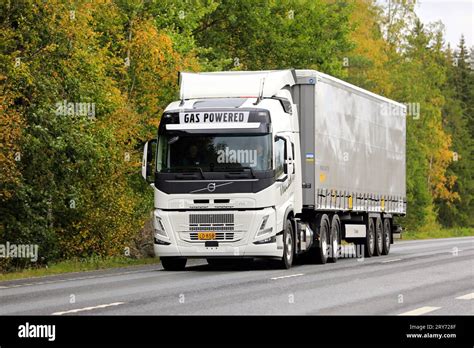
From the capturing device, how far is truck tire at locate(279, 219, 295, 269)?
2517 cm

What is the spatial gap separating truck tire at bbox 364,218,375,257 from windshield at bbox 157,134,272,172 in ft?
27.0

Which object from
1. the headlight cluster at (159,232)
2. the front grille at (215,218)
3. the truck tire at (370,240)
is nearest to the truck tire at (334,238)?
the truck tire at (370,240)

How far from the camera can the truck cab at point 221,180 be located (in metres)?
24.2

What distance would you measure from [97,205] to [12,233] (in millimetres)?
3109

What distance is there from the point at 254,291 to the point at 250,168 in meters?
6.27

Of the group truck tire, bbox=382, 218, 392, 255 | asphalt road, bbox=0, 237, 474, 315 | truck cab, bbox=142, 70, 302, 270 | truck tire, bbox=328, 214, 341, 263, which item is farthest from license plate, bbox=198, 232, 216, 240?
truck tire, bbox=382, 218, 392, 255

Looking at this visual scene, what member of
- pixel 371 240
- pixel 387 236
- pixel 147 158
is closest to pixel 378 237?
pixel 371 240

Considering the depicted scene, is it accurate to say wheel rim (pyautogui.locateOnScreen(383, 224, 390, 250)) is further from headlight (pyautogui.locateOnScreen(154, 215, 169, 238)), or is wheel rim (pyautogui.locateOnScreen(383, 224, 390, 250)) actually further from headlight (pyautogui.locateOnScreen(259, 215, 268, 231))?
headlight (pyautogui.locateOnScreen(154, 215, 169, 238))

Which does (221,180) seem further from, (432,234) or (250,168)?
(432,234)

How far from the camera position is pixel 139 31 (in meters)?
35.3

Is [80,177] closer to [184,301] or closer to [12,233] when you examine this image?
[12,233]

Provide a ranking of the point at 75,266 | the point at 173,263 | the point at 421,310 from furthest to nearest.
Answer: the point at 75,266, the point at 173,263, the point at 421,310

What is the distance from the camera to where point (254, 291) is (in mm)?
18266
